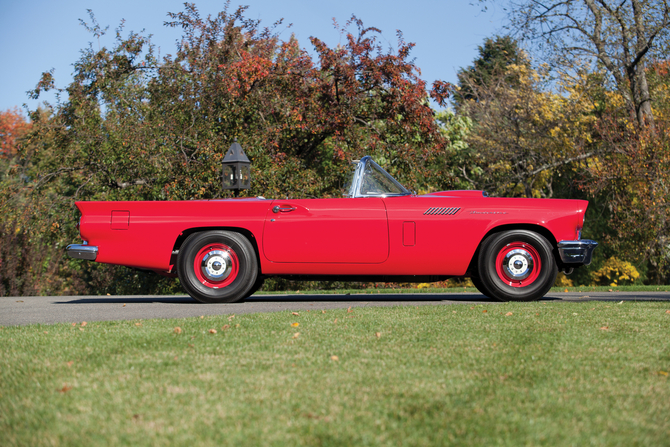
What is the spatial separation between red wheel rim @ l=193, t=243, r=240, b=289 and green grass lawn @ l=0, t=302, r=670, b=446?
2222 mm

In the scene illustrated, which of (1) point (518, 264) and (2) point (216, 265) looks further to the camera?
(2) point (216, 265)

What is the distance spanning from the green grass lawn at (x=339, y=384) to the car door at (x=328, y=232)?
77.5 inches

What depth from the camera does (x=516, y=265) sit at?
7203mm

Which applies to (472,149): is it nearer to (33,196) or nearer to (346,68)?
(346,68)

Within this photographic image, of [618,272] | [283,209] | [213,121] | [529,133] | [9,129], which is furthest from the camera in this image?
[9,129]

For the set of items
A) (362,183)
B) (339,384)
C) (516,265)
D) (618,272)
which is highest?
(362,183)

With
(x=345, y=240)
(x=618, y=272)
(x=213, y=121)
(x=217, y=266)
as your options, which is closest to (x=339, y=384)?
(x=345, y=240)

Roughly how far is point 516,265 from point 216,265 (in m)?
3.39

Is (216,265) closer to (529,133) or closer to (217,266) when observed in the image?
(217,266)

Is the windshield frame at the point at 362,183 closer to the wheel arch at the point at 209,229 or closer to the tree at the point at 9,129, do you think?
the wheel arch at the point at 209,229

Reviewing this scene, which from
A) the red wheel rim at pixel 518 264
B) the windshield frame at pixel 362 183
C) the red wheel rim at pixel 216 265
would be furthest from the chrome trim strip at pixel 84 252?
the red wheel rim at pixel 518 264

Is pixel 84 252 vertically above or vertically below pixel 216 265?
above

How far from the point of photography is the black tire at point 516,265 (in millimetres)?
7113

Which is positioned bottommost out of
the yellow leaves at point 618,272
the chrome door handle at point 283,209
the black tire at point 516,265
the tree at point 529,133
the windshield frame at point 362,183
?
the yellow leaves at point 618,272
